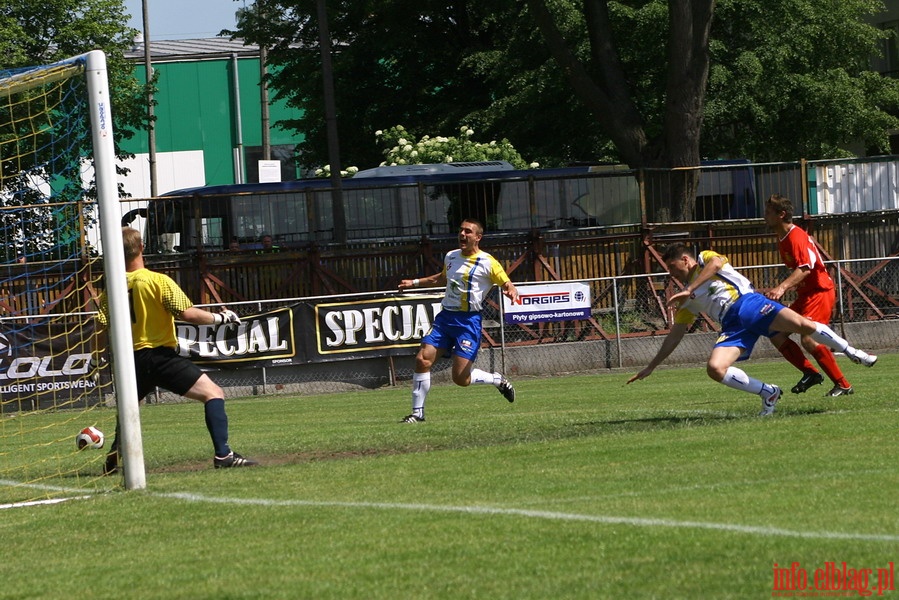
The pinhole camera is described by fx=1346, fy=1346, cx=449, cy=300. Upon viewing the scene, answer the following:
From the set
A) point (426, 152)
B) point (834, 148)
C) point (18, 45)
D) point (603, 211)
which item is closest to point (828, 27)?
point (834, 148)

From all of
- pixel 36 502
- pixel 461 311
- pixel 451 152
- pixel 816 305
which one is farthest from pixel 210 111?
pixel 36 502

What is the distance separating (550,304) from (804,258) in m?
10.8

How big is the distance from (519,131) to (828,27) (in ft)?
31.6

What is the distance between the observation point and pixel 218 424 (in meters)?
10.5

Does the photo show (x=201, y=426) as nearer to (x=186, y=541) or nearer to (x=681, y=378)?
(x=681, y=378)

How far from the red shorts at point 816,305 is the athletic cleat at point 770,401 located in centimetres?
172

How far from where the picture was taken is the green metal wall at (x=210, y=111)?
59531 mm

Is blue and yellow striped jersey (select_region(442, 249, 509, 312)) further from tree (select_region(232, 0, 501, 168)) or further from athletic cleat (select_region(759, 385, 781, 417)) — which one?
tree (select_region(232, 0, 501, 168))

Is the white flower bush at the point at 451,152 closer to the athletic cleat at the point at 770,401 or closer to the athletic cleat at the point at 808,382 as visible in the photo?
the athletic cleat at the point at 808,382

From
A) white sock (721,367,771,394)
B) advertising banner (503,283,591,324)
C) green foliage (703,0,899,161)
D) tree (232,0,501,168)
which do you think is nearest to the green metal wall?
tree (232,0,501,168)

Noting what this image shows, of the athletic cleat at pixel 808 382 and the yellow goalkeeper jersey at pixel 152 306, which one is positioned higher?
the yellow goalkeeper jersey at pixel 152 306

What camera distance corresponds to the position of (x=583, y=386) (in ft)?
63.7

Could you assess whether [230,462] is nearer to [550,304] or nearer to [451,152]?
[550,304]

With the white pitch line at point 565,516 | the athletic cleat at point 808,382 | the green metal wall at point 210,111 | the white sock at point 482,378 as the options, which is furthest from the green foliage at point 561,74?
the white pitch line at point 565,516
